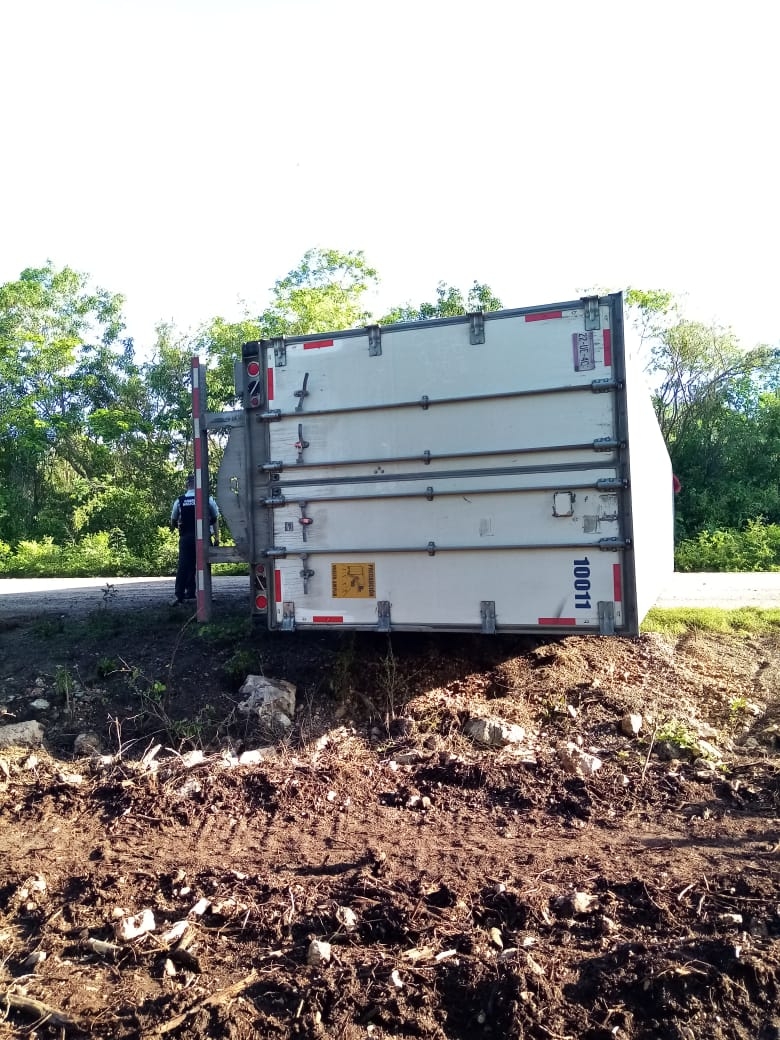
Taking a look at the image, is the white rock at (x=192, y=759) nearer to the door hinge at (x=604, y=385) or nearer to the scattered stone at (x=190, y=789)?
the scattered stone at (x=190, y=789)

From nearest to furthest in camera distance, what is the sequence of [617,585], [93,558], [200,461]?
[617,585], [200,461], [93,558]

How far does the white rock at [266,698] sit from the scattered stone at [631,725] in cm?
263

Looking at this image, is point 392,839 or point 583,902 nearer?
point 583,902

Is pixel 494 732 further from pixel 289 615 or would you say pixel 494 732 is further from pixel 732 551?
pixel 732 551

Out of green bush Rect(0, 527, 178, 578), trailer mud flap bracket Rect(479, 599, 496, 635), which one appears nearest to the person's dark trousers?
trailer mud flap bracket Rect(479, 599, 496, 635)

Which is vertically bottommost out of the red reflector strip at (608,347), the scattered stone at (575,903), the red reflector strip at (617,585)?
the scattered stone at (575,903)

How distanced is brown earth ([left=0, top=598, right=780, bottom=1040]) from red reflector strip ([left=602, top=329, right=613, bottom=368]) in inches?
108

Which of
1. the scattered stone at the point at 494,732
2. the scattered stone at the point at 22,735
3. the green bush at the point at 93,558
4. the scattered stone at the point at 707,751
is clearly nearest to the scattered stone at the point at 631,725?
the scattered stone at the point at 707,751

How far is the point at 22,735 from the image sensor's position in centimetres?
647

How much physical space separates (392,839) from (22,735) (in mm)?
3295

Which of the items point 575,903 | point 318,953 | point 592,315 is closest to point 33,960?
point 318,953

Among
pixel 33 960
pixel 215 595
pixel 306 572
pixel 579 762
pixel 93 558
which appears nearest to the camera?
pixel 33 960

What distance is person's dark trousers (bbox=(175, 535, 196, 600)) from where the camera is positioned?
993 centimetres

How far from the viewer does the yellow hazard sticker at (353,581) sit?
6484mm
